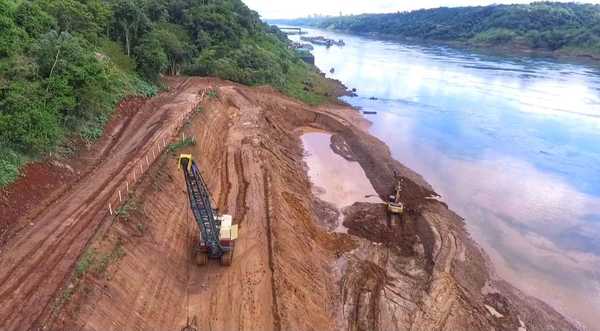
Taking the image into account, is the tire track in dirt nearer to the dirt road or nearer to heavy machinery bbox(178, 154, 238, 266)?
heavy machinery bbox(178, 154, 238, 266)

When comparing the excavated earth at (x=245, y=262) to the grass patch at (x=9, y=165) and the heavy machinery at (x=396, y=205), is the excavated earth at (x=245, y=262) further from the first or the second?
the grass patch at (x=9, y=165)

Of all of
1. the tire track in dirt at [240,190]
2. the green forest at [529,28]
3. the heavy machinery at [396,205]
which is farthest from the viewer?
the green forest at [529,28]

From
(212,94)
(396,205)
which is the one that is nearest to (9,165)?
(212,94)

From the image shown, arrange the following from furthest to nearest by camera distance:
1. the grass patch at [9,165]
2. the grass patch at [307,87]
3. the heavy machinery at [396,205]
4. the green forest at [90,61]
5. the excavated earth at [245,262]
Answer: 1. the grass patch at [307,87]
2. the heavy machinery at [396,205]
3. the green forest at [90,61]
4. the grass patch at [9,165]
5. the excavated earth at [245,262]

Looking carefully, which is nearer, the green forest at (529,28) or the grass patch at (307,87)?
the grass patch at (307,87)

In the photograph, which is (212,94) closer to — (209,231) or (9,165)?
(9,165)

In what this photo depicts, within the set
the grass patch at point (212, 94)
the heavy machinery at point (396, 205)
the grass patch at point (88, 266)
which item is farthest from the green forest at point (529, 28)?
the grass patch at point (88, 266)

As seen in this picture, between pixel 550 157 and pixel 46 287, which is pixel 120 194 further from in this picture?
pixel 550 157

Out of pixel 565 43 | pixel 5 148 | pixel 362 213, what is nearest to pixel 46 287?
pixel 5 148
